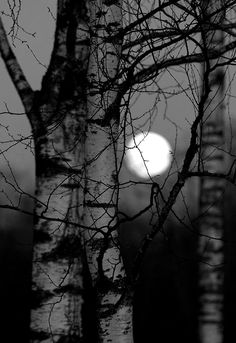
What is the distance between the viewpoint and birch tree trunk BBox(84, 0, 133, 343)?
4.45 m

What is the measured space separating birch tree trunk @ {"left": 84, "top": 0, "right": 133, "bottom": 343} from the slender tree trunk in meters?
0.20

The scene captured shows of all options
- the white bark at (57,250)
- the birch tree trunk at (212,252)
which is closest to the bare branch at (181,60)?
the white bark at (57,250)

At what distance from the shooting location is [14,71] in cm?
449

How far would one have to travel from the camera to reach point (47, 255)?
4027 millimetres

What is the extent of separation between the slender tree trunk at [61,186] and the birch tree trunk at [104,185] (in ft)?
0.67

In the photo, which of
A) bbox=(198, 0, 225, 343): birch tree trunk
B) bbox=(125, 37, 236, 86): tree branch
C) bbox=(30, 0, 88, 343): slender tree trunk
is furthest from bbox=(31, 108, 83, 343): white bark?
bbox=(198, 0, 225, 343): birch tree trunk

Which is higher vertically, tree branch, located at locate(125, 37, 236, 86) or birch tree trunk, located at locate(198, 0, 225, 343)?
tree branch, located at locate(125, 37, 236, 86)

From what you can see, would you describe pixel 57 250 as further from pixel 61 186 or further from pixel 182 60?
pixel 182 60

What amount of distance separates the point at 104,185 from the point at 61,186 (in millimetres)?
567

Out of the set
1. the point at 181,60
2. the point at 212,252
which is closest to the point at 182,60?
the point at 181,60

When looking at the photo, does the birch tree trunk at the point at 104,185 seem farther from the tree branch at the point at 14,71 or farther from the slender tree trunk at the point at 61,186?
the tree branch at the point at 14,71

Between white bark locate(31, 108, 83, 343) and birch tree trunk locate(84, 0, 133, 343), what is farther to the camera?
birch tree trunk locate(84, 0, 133, 343)

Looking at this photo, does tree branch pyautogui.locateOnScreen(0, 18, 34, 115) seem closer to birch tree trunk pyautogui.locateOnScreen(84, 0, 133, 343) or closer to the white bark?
the white bark

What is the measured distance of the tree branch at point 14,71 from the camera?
4357 millimetres
